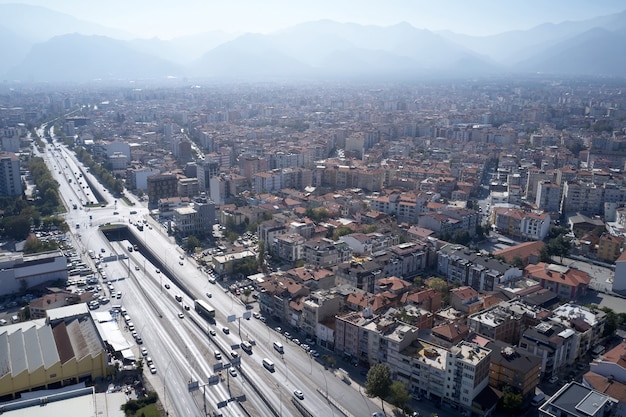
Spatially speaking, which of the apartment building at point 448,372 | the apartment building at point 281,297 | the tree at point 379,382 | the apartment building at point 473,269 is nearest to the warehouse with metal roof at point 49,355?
the apartment building at point 281,297

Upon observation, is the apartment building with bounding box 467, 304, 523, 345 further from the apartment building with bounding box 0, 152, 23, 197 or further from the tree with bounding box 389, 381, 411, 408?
the apartment building with bounding box 0, 152, 23, 197

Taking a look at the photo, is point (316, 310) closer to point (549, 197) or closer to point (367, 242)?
point (367, 242)

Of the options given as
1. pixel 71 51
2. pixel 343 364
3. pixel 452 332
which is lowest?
pixel 343 364

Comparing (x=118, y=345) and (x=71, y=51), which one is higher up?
(x=71, y=51)

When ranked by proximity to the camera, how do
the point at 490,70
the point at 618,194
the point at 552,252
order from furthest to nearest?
the point at 490,70 < the point at 618,194 < the point at 552,252

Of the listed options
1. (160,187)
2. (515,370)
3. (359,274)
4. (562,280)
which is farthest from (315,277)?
(160,187)

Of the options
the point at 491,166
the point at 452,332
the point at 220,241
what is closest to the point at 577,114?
the point at 491,166

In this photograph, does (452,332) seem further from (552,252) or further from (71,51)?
(71,51)
